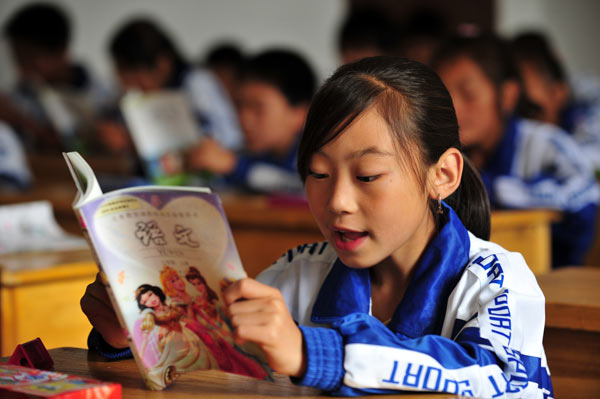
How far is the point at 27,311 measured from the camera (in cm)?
188

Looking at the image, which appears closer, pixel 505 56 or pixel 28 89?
pixel 505 56

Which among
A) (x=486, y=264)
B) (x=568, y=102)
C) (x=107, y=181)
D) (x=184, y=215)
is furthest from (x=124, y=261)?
(x=568, y=102)

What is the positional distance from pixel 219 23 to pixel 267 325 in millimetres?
6330

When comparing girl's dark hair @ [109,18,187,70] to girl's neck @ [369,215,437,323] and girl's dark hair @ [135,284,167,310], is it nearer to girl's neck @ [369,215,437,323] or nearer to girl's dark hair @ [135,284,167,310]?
girl's neck @ [369,215,437,323]

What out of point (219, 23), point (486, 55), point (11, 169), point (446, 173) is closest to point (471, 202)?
point (446, 173)

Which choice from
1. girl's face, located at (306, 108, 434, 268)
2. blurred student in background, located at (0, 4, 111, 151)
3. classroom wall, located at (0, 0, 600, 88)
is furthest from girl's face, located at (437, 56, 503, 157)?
classroom wall, located at (0, 0, 600, 88)

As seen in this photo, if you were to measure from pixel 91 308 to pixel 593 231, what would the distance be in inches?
81.6

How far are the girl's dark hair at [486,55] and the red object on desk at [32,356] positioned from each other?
5.76 ft

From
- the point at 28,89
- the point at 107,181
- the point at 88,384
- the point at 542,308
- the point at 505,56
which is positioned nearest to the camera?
the point at 88,384

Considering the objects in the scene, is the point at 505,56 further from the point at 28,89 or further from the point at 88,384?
the point at 28,89

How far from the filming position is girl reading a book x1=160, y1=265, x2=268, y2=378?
88 cm

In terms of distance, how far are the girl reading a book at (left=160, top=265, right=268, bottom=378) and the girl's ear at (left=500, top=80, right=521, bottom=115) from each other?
1907 millimetres

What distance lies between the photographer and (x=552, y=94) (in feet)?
12.2

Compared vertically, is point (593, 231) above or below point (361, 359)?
below
